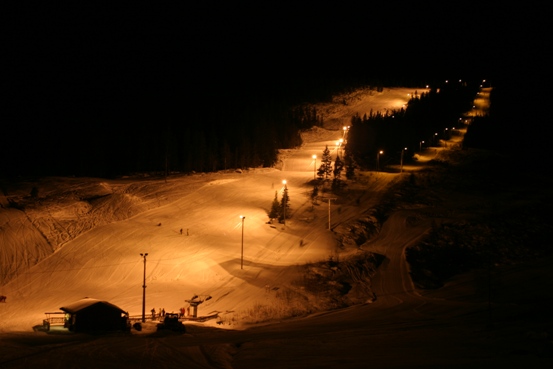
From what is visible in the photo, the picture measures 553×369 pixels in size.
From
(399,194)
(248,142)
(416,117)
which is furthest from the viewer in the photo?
(416,117)

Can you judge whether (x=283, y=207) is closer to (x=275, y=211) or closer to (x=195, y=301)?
(x=275, y=211)

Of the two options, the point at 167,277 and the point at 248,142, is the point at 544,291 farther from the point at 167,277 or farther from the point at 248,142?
the point at 248,142

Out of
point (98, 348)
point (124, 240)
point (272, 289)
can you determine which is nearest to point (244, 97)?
point (124, 240)

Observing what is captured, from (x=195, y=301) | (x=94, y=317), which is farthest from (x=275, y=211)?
(x=94, y=317)

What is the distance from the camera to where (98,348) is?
24.6 metres

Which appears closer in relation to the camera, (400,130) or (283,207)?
(283,207)

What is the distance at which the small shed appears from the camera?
1187 inches

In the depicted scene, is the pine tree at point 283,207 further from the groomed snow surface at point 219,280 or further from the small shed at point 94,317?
the small shed at point 94,317

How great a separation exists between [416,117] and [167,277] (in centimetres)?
8120

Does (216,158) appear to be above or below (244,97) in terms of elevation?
below

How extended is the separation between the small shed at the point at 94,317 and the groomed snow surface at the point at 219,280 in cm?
134

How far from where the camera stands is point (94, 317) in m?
30.5

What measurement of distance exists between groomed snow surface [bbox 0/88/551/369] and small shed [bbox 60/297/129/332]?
1338 millimetres

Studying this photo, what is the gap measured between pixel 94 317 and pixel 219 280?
39.5ft
